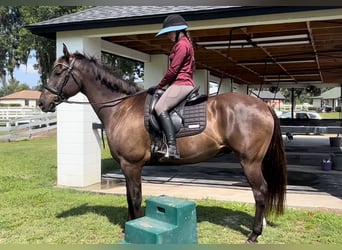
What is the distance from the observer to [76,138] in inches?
266

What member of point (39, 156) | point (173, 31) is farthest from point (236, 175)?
point (39, 156)

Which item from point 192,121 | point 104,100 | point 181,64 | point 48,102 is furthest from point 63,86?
point 192,121

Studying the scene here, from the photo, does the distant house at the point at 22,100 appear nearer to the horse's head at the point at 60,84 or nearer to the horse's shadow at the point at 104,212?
the horse's shadow at the point at 104,212

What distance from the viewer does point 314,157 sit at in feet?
36.7

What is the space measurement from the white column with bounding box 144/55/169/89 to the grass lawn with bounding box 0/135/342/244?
406 cm

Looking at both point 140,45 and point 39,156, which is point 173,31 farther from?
point 39,156

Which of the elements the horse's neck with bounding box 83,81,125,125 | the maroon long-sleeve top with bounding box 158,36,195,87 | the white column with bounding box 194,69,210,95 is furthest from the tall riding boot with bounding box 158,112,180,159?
the white column with bounding box 194,69,210,95

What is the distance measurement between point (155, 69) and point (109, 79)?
511 centimetres

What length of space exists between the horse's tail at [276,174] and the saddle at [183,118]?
963mm

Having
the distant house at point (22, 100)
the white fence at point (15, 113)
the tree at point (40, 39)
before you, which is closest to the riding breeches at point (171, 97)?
the tree at point (40, 39)

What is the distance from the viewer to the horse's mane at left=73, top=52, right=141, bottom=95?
14.8ft

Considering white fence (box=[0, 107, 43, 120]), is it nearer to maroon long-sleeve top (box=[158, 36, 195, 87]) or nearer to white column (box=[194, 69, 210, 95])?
white column (box=[194, 69, 210, 95])

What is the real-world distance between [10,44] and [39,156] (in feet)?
113

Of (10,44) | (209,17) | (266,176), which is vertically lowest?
(266,176)
